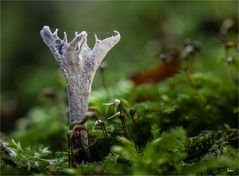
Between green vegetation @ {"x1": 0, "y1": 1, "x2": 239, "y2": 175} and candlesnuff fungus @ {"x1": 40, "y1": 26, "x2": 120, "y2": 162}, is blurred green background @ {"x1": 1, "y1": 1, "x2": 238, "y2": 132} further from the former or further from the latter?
candlesnuff fungus @ {"x1": 40, "y1": 26, "x2": 120, "y2": 162}

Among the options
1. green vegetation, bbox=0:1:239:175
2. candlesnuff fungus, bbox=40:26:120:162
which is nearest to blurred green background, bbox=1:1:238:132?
green vegetation, bbox=0:1:239:175

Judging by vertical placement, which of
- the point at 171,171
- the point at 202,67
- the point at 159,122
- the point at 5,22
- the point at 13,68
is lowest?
the point at 171,171

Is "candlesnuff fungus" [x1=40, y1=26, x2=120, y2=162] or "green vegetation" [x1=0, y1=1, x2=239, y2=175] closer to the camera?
"green vegetation" [x1=0, y1=1, x2=239, y2=175]

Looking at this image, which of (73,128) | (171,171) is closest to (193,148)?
(171,171)

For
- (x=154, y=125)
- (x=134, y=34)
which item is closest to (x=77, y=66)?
(x=154, y=125)

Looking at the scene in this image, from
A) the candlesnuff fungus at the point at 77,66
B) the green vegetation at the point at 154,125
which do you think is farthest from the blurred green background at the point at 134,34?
the candlesnuff fungus at the point at 77,66

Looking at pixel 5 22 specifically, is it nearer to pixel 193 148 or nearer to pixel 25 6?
pixel 25 6

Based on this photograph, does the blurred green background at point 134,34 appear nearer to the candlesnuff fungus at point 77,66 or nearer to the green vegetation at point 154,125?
the green vegetation at point 154,125

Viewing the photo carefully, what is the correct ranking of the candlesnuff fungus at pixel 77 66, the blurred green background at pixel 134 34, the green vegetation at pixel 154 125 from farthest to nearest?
the blurred green background at pixel 134 34 → the candlesnuff fungus at pixel 77 66 → the green vegetation at pixel 154 125
